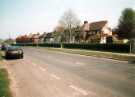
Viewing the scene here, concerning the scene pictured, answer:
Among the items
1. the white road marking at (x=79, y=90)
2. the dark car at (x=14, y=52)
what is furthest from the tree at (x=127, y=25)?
the white road marking at (x=79, y=90)

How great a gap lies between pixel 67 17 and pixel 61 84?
236 ft

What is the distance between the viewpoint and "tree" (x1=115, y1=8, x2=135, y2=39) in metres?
75.4

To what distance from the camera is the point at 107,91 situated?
7723 millimetres

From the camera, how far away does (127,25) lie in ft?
255

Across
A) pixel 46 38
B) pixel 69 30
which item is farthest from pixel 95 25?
pixel 46 38

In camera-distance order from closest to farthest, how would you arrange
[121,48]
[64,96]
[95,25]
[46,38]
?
[64,96] < [121,48] < [95,25] < [46,38]

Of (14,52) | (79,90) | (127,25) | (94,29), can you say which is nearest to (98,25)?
(94,29)

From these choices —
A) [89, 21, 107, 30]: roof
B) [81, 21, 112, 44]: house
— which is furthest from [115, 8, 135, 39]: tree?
[89, 21, 107, 30]: roof

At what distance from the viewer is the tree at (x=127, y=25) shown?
75.4 meters

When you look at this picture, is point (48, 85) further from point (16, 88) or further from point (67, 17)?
point (67, 17)

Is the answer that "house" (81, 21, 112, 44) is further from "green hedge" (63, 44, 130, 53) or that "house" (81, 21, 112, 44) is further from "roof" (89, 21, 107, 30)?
"green hedge" (63, 44, 130, 53)

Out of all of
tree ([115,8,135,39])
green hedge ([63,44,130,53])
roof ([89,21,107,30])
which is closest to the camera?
green hedge ([63,44,130,53])

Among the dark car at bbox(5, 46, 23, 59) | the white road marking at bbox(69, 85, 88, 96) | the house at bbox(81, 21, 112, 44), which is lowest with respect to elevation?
the white road marking at bbox(69, 85, 88, 96)

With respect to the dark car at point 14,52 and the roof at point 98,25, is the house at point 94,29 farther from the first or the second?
the dark car at point 14,52
